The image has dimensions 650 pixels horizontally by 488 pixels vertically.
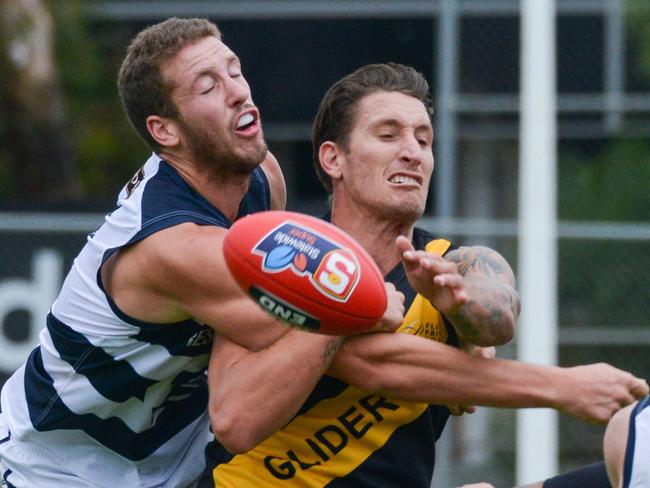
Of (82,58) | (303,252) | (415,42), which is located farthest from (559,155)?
(303,252)

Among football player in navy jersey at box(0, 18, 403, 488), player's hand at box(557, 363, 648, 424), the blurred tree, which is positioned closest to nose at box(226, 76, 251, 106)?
football player in navy jersey at box(0, 18, 403, 488)

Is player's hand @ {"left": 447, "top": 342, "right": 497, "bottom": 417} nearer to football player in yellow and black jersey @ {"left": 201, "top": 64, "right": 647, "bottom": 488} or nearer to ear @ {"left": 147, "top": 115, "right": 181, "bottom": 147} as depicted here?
football player in yellow and black jersey @ {"left": 201, "top": 64, "right": 647, "bottom": 488}

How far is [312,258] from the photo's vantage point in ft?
11.7

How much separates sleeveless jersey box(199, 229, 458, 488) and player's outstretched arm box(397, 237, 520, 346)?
0.29 meters

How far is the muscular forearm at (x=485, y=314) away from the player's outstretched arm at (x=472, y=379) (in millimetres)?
81

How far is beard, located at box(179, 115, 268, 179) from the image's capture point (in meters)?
4.30

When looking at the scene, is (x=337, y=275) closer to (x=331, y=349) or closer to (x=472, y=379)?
(x=331, y=349)

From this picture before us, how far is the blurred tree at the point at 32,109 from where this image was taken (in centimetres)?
1162

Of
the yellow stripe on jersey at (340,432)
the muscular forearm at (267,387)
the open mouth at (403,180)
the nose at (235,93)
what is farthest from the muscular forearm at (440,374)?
the nose at (235,93)

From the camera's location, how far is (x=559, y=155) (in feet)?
35.4

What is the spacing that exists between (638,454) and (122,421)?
66.8 inches

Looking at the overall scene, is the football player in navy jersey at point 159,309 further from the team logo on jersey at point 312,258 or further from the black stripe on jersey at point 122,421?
the team logo on jersey at point 312,258

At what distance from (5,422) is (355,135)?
5.03 ft

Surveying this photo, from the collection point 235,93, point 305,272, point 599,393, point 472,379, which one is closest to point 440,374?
point 472,379
